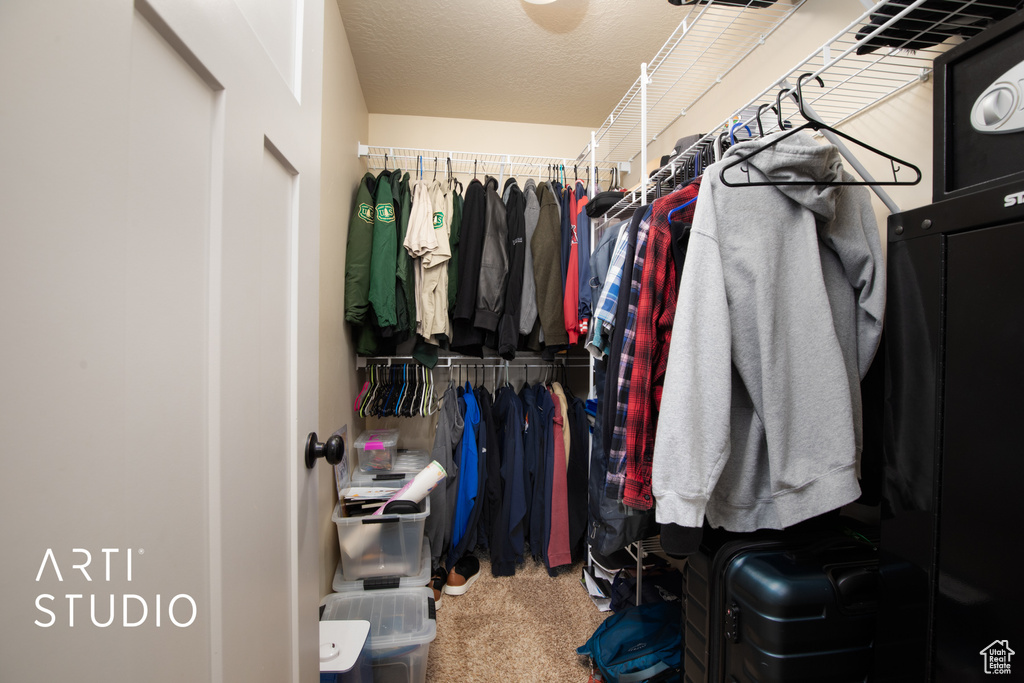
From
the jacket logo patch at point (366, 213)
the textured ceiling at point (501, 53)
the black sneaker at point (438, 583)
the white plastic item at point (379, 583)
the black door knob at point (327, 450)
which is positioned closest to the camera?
the black door knob at point (327, 450)

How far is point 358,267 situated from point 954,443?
1908 mm

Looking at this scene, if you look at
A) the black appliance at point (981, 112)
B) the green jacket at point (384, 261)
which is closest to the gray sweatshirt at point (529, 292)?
the green jacket at point (384, 261)

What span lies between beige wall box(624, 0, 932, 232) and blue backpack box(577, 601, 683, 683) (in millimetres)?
1353

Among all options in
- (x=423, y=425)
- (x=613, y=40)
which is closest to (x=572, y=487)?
(x=423, y=425)

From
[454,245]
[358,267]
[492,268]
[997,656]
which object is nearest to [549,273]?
[492,268]

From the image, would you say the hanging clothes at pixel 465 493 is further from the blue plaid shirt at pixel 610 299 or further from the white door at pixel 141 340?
the white door at pixel 141 340

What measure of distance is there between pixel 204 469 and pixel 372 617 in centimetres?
120

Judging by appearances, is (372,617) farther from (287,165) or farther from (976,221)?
(976,221)

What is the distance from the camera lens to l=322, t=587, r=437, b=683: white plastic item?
1208mm

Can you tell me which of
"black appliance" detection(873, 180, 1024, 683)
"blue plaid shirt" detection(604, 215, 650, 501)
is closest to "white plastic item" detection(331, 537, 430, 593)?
"blue plaid shirt" detection(604, 215, 650, 501)

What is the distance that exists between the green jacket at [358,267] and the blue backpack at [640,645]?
5.23 feet

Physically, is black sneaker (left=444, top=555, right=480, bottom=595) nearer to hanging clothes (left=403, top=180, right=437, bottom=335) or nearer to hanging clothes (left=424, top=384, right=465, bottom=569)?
hanging clothes (left=424, top=384, right=465, bottom=569)

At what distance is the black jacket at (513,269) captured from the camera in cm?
196

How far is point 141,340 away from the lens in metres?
0.34
